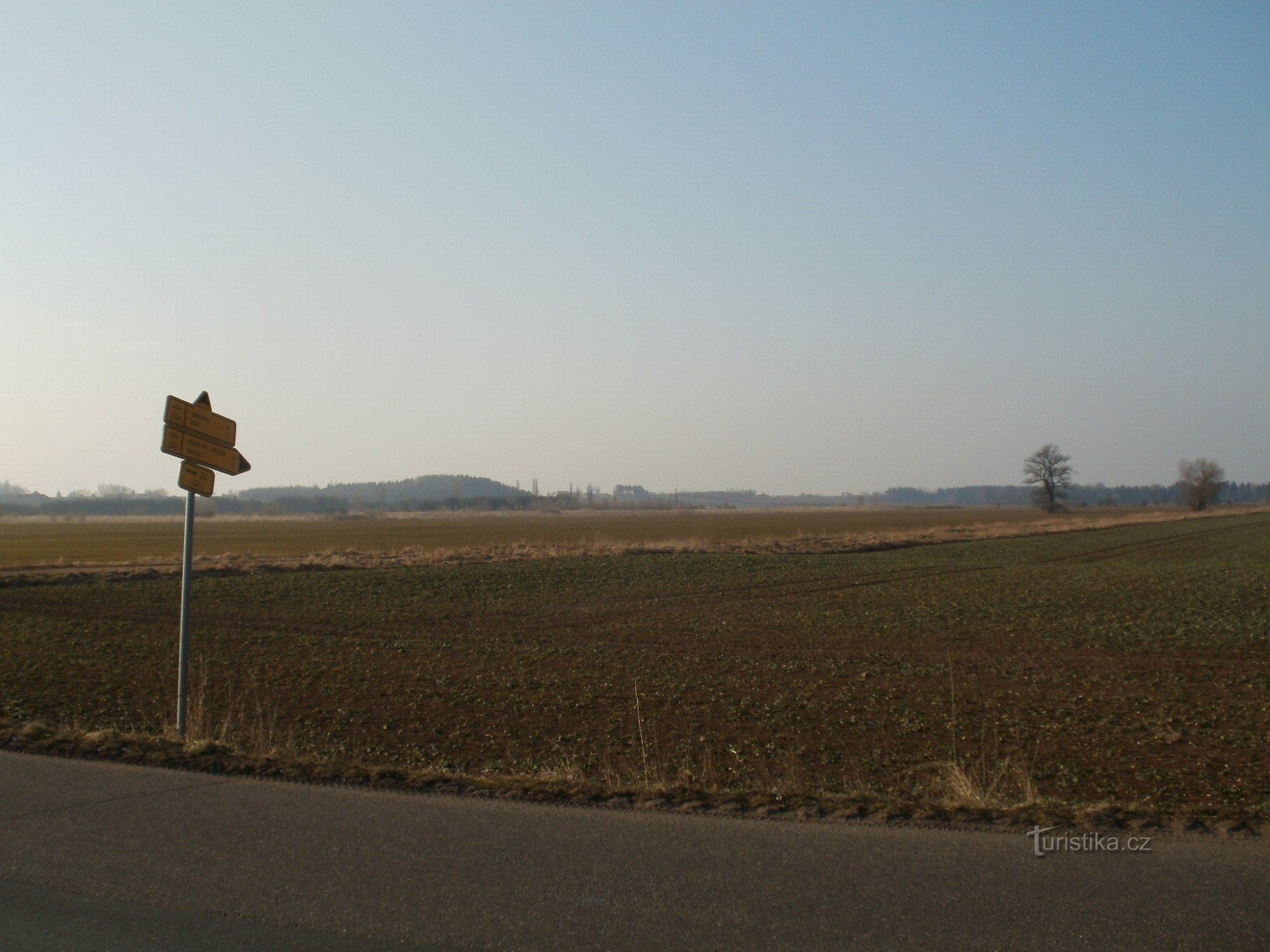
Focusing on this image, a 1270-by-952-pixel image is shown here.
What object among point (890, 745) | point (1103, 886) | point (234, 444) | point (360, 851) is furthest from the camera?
point (890, 745)


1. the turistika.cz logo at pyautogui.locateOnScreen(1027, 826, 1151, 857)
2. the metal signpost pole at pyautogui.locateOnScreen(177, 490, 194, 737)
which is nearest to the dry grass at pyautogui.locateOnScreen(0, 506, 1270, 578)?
the metal signpost pole at pyautogui.locateOnScreen(177, 490, 194, 737)

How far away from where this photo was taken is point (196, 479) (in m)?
9.08

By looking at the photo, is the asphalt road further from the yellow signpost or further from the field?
the field

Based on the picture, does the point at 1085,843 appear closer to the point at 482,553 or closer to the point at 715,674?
the point at 715,674

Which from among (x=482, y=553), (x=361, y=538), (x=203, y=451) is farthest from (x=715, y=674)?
(x=361, y=538)

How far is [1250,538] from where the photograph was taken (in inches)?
2250

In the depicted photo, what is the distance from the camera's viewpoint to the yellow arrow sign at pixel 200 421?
28.9 ft

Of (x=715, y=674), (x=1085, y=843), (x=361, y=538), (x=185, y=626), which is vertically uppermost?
(x=185, y=626)

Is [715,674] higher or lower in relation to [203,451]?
lower

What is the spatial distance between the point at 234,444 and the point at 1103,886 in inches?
325

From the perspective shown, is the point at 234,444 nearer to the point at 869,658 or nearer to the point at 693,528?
the point at 869,658

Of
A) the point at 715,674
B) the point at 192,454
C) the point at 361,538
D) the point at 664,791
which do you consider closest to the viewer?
the point at 664,791

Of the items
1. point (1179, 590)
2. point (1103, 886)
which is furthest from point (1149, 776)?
point (1179, 590)

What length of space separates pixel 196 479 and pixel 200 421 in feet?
1.81
